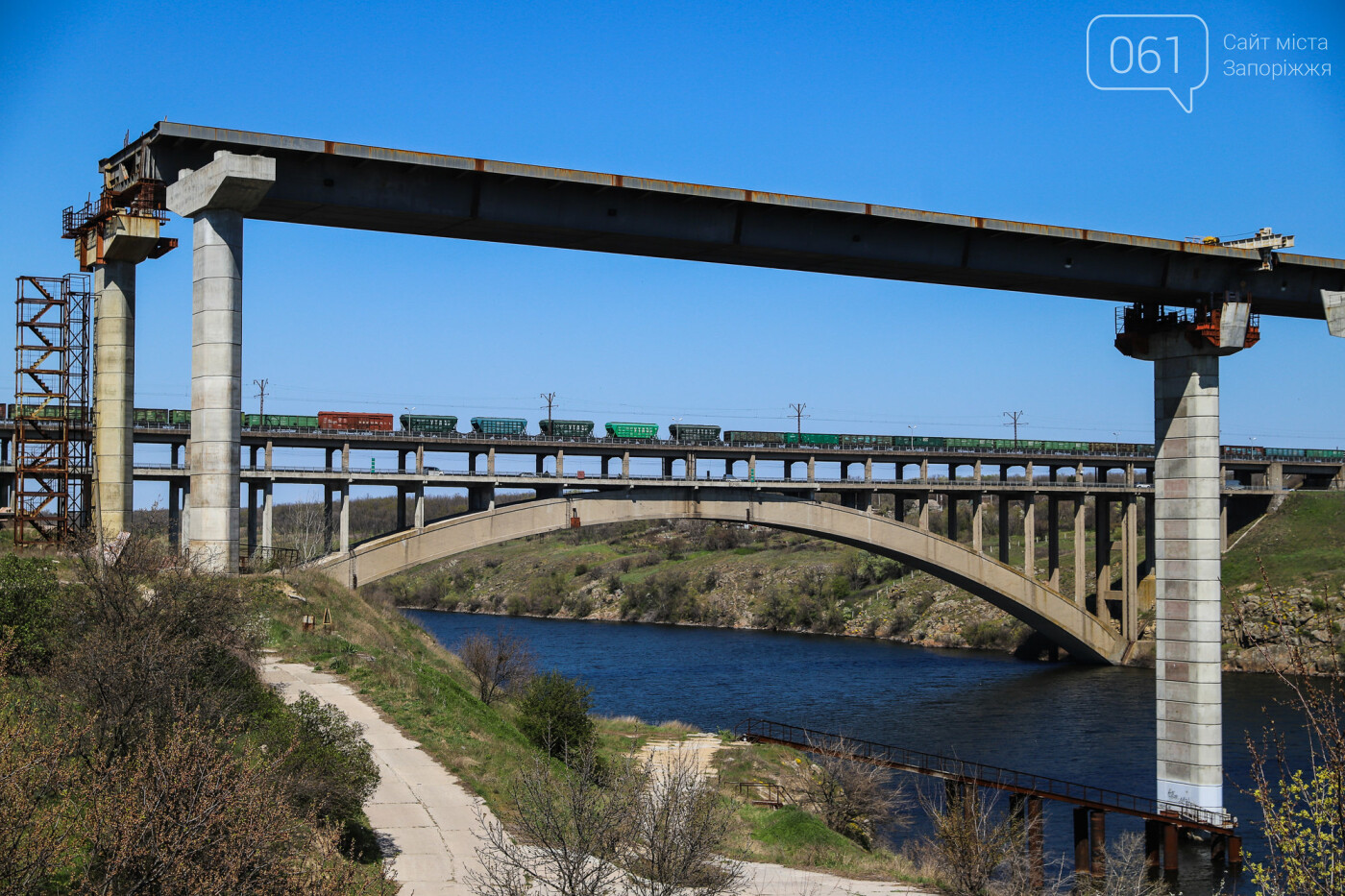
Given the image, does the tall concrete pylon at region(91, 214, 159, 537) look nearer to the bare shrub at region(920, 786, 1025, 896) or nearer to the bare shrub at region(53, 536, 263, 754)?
the bare shrub at region(53, 536, 263, 754)

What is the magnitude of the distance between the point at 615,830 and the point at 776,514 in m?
55.8

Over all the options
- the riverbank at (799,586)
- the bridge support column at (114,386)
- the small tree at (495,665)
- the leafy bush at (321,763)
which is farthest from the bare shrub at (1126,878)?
the riverbank at (799,586)

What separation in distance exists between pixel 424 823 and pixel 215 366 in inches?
476

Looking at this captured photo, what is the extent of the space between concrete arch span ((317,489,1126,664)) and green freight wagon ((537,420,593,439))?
4.48 metres

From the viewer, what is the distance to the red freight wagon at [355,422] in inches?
2532

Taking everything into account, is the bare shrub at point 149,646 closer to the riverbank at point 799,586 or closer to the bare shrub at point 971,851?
the bare shrub at point 971,851

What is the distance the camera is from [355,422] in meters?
65.0

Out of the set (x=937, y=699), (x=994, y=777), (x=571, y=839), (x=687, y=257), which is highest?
(x=687, y=257)

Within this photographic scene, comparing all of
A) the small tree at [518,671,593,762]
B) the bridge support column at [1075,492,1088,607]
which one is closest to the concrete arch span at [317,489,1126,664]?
the bridge support column at [1075,492,1088,607]

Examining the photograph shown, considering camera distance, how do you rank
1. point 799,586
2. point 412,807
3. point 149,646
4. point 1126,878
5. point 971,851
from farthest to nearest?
1. point 799,586
2. point 1126,878
3. point 971,851
4. point 412,807
5. point 149,646

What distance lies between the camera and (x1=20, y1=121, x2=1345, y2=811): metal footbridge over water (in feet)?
90.0

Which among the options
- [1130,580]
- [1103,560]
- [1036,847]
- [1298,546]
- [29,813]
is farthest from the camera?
[1298,546]

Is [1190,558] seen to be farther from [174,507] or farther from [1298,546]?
[1298,546]


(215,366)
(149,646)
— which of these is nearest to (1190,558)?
(215,366)
